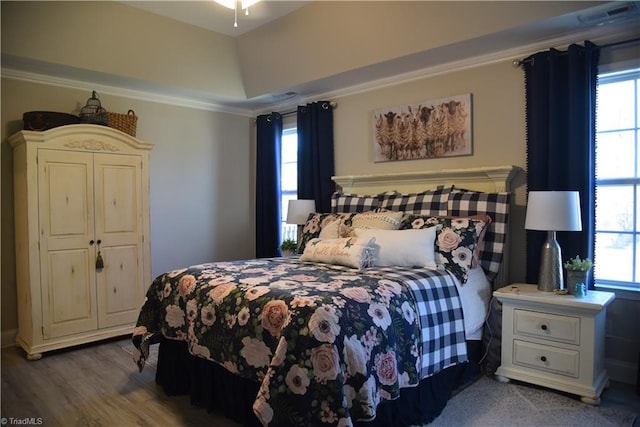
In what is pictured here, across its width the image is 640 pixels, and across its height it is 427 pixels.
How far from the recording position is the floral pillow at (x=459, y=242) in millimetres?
2740

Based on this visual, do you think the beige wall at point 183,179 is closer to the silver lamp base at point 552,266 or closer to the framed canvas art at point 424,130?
the framed canvas art at point 424,130

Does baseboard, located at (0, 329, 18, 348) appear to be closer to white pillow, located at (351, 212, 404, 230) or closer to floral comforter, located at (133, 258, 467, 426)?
floral comforter, located at (133, 258, 467, 426)

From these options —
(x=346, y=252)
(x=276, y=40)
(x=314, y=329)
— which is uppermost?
(x=276, y=40)

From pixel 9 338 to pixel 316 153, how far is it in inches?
125

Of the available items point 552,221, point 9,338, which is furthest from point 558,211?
point 9,338

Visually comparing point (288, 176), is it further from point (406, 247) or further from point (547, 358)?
point (547, 358)

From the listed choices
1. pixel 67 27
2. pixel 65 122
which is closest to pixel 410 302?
pixel 65 122

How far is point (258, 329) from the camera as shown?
77.5 inches

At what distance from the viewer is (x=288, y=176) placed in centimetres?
502

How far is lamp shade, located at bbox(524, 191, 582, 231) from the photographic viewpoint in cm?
257

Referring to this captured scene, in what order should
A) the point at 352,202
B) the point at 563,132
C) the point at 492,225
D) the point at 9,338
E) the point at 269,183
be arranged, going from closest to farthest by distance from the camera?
the point at 563,132 → the point at 492,225 → the point at 9,338 → the point at 352,202 → the point at 269,183

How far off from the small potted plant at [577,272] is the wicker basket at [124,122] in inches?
146

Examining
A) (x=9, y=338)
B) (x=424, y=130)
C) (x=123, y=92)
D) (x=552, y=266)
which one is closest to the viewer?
(x=552, y=266)

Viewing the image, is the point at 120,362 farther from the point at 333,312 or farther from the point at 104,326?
the point at 333,312
